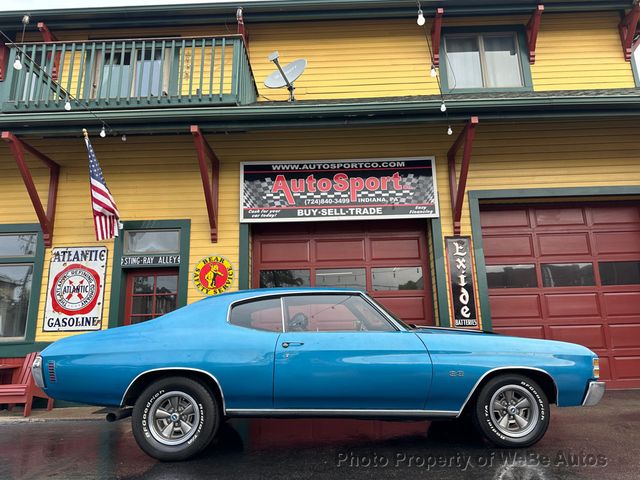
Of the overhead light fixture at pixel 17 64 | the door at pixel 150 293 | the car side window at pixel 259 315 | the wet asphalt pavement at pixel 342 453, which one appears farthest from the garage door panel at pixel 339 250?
the overhead light fixture at pixel 17 64

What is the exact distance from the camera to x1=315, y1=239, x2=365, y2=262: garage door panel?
755 centimetres

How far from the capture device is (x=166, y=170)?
752 cm

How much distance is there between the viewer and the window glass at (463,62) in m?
8.11

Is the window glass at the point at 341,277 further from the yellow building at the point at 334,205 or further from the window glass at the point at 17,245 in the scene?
the window glass at the point at 17,245

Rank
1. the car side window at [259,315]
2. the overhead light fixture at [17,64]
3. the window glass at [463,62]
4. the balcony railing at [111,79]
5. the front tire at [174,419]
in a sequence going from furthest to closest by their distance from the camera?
the window glass at [463,62]
the balcony railing at [111,79]
the overhead light fixture at [17,64]
the car side window at [259,315]
the front tire at [174,419]

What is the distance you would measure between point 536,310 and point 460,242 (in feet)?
5.92

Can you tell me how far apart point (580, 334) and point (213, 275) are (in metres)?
6.40

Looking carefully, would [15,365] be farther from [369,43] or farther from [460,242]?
[369,43]

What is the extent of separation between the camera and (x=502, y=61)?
818cm

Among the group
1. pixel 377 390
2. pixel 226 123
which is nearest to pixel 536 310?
pixel 377 390

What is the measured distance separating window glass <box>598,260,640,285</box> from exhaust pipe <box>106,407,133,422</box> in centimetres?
769

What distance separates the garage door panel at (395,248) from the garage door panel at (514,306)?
1.56 m

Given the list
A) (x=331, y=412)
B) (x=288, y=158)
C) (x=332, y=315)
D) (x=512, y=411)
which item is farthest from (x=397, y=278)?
(x=331, y=412)

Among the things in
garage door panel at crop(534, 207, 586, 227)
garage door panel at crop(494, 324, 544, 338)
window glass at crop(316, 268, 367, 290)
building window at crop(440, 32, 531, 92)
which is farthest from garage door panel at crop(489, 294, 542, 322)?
building window at crop(440, 32, 531, 92)
